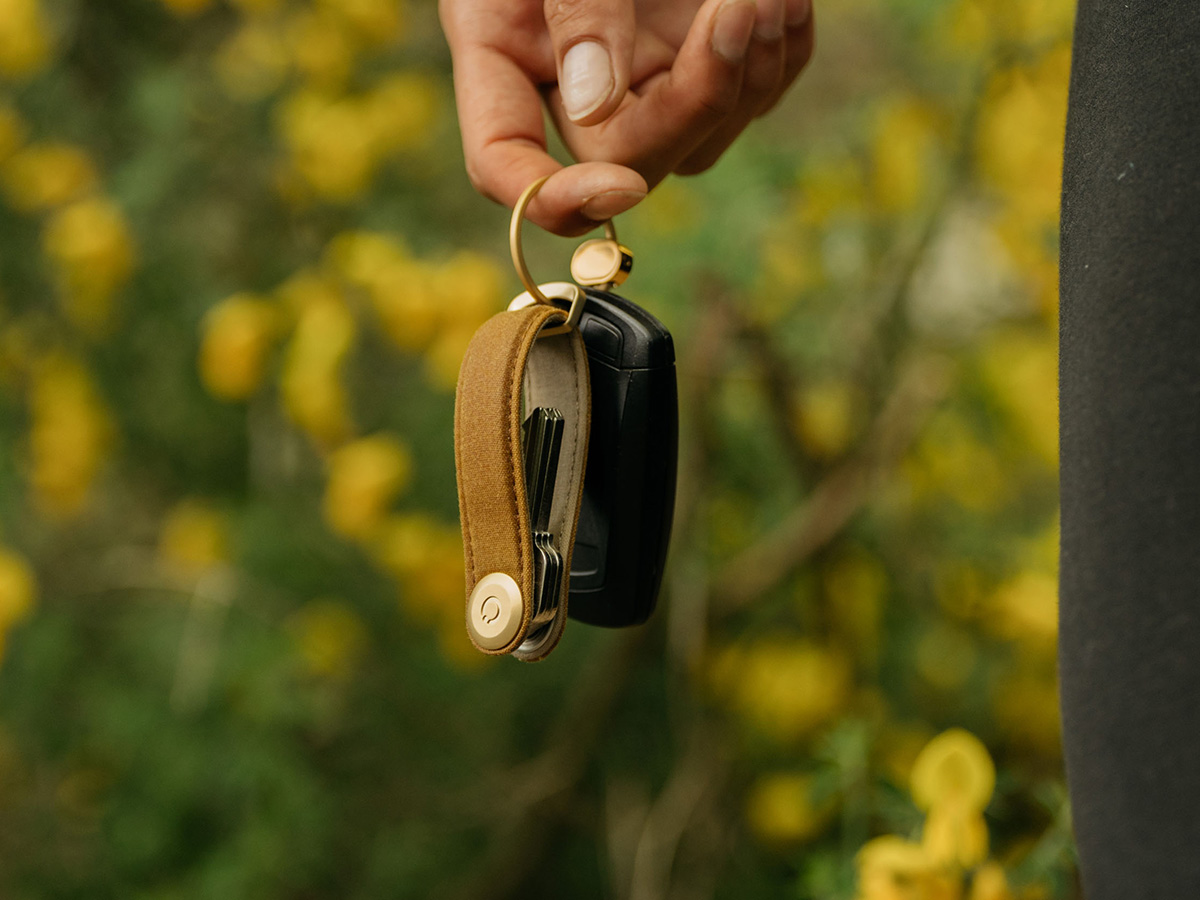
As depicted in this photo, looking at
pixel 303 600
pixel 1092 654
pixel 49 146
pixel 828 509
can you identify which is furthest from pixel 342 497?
pixel 1092 654

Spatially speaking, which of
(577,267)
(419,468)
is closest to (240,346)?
(419,468)

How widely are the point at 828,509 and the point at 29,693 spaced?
1.08 meters

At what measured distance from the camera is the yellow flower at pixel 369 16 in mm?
1194

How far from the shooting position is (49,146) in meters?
1.30

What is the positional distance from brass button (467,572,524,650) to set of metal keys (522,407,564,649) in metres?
0.02

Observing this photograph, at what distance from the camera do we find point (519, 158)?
504 mm

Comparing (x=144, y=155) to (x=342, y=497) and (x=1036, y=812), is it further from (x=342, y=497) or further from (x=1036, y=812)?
(x=1036, y=812)

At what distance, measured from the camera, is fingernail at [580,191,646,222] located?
0.45 metres

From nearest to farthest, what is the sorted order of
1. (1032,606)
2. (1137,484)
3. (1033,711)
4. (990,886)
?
(1137,484) → (990,886) → (1032,606) → (1033,711)

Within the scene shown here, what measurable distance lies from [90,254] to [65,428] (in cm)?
28

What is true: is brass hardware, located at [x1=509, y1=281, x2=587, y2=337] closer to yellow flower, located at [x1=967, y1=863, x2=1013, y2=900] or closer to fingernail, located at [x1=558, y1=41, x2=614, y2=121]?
fingernail, located at [x1=558, y1=41, x2=614, y2=121]

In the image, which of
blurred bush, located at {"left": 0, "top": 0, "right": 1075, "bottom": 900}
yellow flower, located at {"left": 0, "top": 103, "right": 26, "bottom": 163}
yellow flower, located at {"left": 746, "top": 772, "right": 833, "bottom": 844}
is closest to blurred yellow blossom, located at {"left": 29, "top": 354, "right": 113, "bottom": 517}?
blurred bush, located at {"left": 0, "top": 0, "right": 1075, "bottom": 900}

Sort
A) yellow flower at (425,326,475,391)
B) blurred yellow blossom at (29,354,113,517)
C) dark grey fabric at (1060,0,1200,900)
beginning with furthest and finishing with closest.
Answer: blurred yellow blossom at (29,354,113,517), yellow flower at (425,326,475,391), dark grey fabric at (1060,0,1200,900)

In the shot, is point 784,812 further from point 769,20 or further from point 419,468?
point 769,20
